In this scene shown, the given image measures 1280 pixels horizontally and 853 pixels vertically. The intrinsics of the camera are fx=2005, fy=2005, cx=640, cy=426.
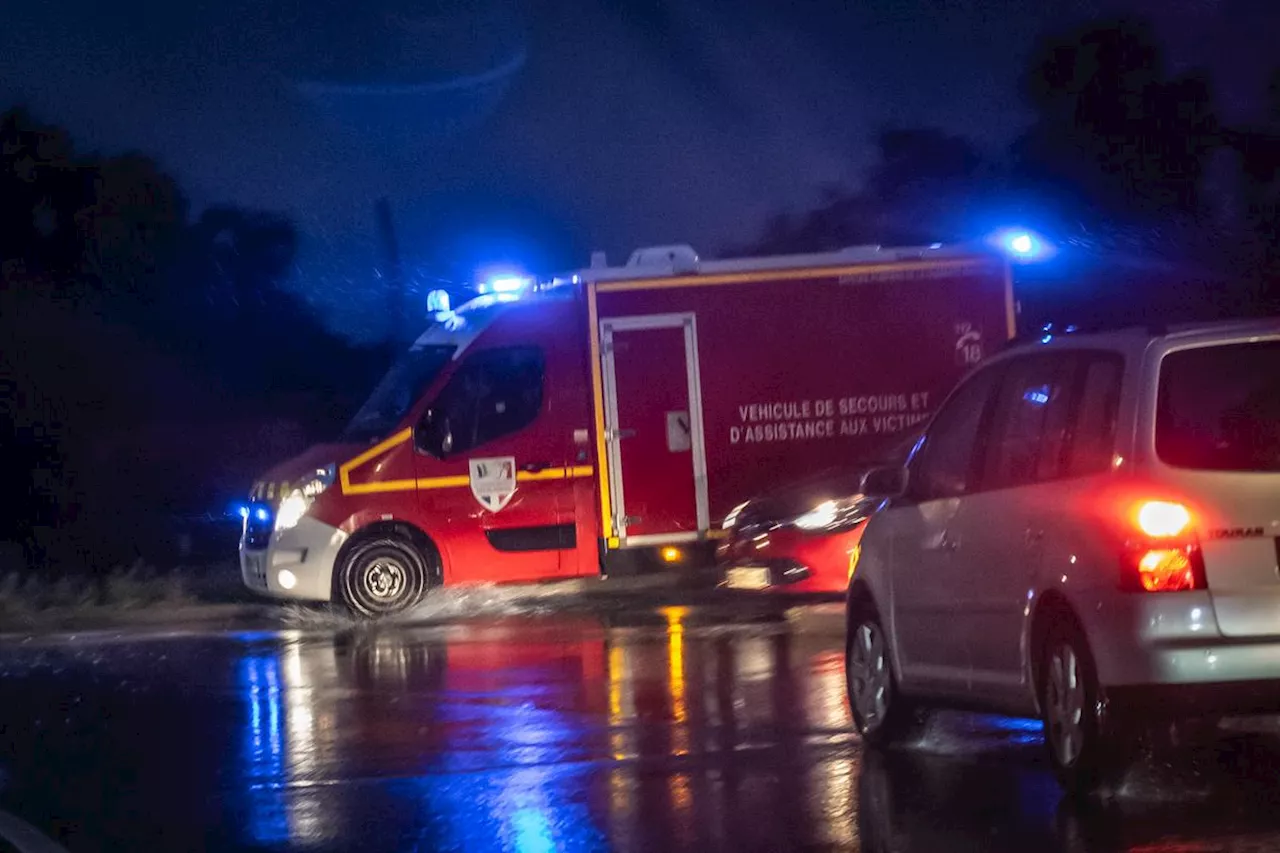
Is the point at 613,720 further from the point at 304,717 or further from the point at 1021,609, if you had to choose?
the point at 1021,609

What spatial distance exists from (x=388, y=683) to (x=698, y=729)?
295 cm

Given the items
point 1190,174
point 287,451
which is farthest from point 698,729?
point 1190,174

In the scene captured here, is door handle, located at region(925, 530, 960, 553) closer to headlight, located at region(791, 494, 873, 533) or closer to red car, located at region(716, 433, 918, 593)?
red car, located at region(716, 433, 918, 593)

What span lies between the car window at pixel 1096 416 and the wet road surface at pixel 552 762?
128 cm

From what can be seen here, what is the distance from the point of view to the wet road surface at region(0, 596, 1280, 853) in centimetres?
733

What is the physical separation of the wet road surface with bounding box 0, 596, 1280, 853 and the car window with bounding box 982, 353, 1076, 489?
1.25 metres

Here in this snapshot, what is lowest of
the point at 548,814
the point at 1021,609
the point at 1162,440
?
the point at 548,814

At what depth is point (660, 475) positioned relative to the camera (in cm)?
1587

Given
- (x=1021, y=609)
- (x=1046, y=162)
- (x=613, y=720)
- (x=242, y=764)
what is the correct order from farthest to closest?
(x=1046, y=162), (x=613, y=720), (x=242, y=764), (x=1021, y=609)

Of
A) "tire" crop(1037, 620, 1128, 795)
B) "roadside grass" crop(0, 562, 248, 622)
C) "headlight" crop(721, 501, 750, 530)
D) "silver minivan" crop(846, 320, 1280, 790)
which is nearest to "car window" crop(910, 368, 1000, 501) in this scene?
"silver minivan" crop(846, 320, 1280, 790)

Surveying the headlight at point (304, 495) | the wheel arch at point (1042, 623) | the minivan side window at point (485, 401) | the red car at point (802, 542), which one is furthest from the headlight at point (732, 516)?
the wheel arch at point (1042, 623)

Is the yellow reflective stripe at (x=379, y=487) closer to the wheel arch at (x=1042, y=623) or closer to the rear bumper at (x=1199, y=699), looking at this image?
the wheel arch at (x=1042, y=623)

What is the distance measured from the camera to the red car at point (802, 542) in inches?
543

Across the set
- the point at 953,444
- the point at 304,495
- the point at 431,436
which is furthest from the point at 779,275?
the point at 953,444
